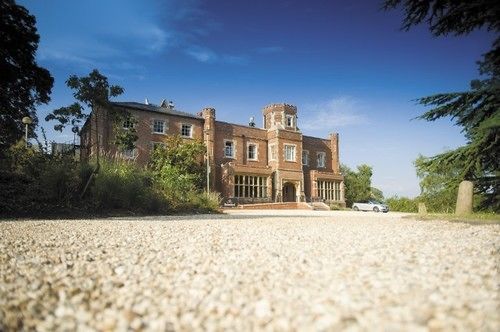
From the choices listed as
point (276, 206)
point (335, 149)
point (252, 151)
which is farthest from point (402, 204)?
point (252, 151)

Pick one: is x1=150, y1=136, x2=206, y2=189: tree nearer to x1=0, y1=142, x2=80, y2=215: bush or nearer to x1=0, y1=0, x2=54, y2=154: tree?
x1=0, y1=0, x2=54, y2=154: tree

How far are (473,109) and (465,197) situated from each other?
8.13 feet

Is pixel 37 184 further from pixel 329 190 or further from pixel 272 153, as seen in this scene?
pixel 329 190

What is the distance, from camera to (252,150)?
108ft

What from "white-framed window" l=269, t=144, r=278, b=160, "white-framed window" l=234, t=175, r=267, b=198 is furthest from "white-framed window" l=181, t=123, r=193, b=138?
"white-framed window" l=269, t=144, r=278, b=160

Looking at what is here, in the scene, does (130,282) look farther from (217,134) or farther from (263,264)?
(217,134)

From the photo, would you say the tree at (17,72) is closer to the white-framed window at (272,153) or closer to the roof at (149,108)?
the roof at (149,108)

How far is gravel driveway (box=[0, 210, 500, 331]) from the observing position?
196 cm

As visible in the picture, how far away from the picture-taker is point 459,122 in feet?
30.0

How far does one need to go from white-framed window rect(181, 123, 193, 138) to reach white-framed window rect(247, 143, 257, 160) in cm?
598

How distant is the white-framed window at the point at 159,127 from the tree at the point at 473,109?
23.2 meters

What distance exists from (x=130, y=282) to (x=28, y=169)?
1080 cm

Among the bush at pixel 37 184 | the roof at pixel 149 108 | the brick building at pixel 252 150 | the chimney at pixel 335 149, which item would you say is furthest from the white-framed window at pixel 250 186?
the bush at pixel 37 184

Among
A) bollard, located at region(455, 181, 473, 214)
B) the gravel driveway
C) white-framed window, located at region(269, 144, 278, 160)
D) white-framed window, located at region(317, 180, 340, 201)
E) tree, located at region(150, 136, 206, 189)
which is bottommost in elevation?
the gravel driveway
